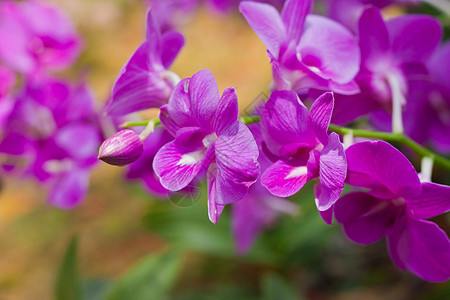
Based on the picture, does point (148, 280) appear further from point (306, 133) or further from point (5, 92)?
point (306, 133)

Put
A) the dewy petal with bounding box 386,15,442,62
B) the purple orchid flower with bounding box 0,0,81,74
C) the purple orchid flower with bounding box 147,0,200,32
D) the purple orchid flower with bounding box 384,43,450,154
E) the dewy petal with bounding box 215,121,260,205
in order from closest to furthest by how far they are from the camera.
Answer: the dewy petal with bounding box 215,121,260,205
the dewy petal with bounding box 386,15,442,62
the purple orchid flower with bounding box 384,43,450,154
the purple orchid flower with bounding box 0,0,81,74
the purple orchid flower with bounding box 147,0,200,32

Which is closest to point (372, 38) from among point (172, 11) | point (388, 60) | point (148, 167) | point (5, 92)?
point (388, 60)

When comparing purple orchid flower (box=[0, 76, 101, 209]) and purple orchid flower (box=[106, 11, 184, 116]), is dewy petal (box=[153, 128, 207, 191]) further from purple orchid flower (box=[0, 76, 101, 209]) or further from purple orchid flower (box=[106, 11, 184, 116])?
purple orchid flower (box=[0, 76, 101, 209])

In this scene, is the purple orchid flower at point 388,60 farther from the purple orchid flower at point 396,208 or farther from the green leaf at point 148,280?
the green leaf at point 148,280

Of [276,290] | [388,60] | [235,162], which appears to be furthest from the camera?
[276,290]

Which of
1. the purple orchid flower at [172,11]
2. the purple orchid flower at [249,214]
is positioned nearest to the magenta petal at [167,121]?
the purple orchid flower at [249,214]

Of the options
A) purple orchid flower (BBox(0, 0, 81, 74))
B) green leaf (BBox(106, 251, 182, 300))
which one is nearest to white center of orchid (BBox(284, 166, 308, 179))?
green leaf (BBox(106, 251, 182, 300))

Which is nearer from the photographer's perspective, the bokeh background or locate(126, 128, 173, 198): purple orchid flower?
locate(126, 128, 173, 198): purple orchid flower
